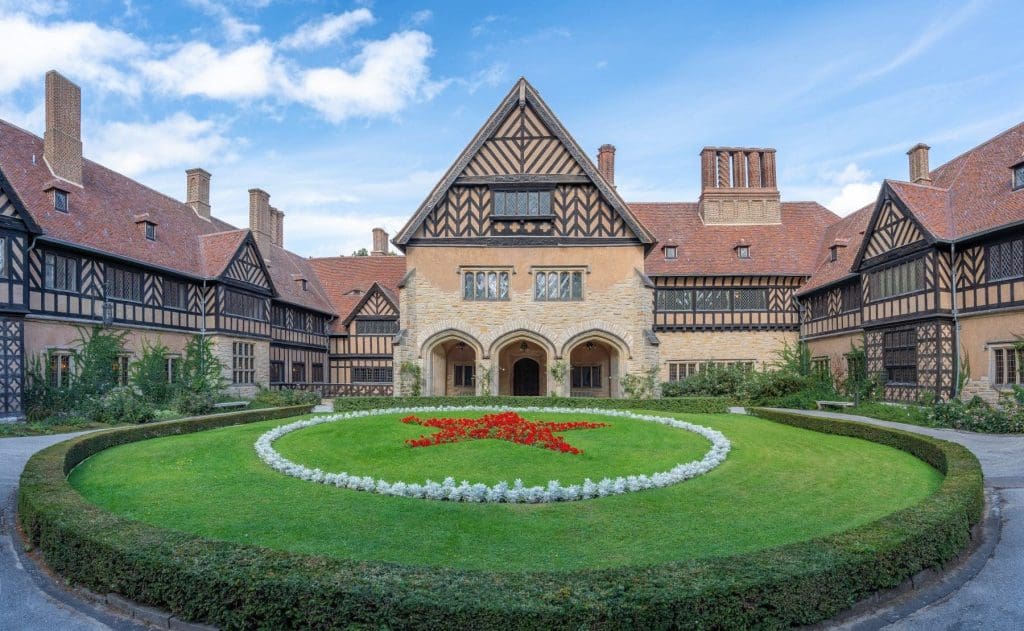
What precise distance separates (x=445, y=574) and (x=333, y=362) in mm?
33473

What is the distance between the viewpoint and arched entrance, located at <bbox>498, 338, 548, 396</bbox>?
1109 inches

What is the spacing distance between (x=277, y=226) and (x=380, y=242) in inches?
275

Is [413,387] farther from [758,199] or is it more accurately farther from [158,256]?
[758,199]

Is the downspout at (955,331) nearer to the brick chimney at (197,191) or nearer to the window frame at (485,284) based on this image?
the window frame at (485,284)

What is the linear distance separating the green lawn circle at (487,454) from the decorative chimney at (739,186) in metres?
22.0

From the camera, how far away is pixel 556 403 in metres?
21.1

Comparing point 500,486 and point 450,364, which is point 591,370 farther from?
point 500,486

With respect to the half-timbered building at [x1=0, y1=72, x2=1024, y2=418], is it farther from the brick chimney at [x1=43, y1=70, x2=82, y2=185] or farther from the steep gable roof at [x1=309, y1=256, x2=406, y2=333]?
the steep gable roof at [x1=309, y1=256, x2=406, y2=333]

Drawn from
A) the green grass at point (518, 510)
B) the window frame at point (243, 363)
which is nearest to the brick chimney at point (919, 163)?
the green grass at point (518, 510)

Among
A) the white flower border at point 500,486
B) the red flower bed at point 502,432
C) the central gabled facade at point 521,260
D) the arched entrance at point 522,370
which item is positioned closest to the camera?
the white flower border at point 500,486

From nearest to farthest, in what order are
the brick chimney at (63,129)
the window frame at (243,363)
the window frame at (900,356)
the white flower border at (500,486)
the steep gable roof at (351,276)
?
the white flower border at (500,486)
the window frame at (900,356)
the brick chimney at (63,129)
the window frame at (243,363)
the steep gable roof at (351,276)

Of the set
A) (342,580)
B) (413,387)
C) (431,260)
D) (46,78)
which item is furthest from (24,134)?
(342,580)

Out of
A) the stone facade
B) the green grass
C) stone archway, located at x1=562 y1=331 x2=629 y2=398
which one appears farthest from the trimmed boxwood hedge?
stone archway, located at x1=562 y1=331 x2=629 y2=398

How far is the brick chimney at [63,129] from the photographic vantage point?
→ 22.4 m
